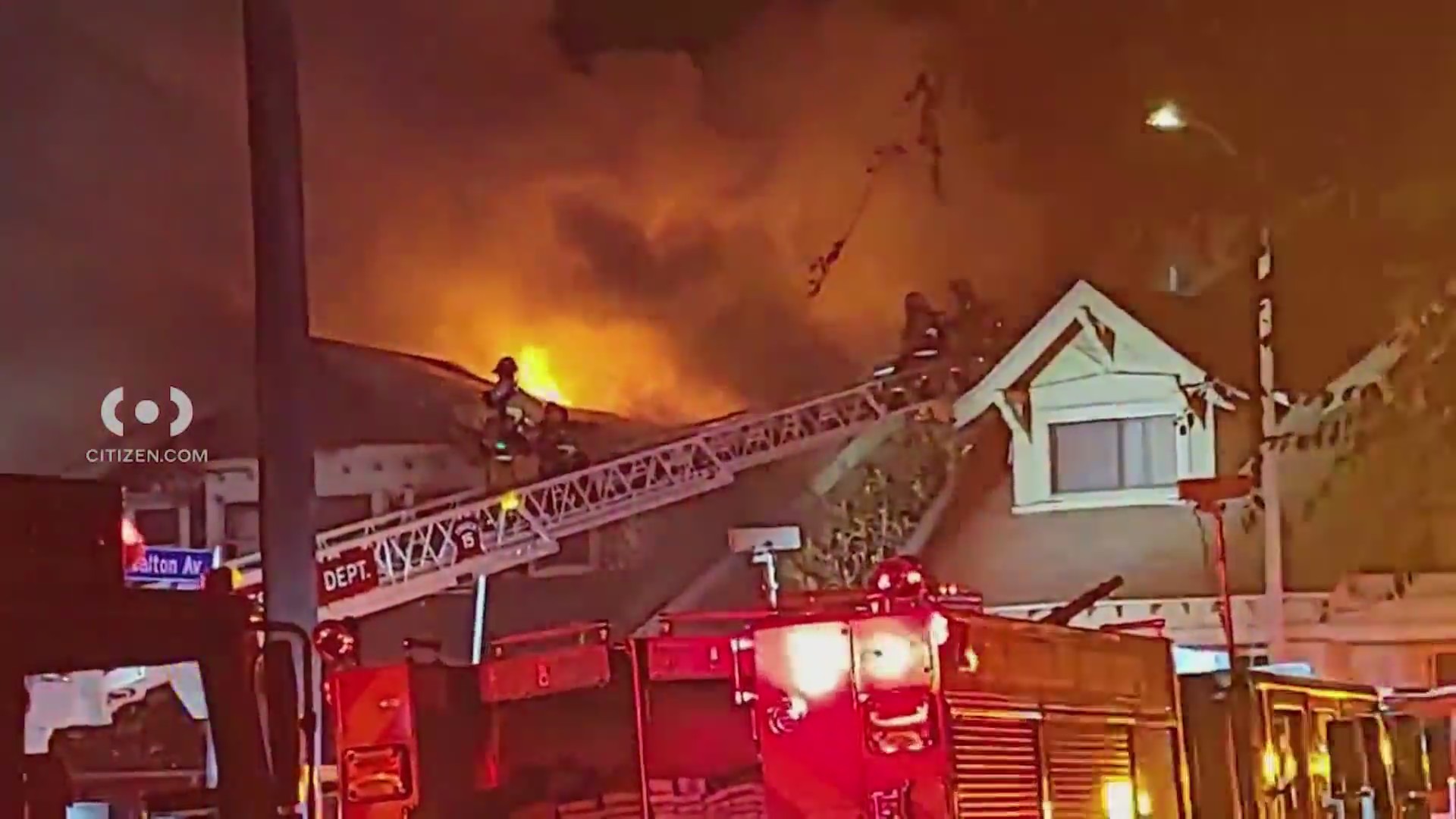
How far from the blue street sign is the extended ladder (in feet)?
0.53

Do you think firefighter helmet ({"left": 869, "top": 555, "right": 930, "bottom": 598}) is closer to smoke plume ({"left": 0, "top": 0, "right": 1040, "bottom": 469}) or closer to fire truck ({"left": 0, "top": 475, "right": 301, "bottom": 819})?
fire truck ({"left": 0, "top": 475, "right": 301, "bottom": 819})

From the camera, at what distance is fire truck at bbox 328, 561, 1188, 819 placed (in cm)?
553

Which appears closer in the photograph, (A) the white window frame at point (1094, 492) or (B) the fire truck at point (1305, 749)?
(B) the fire truck at point (1305, 749)

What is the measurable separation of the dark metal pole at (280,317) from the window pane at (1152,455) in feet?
12.6

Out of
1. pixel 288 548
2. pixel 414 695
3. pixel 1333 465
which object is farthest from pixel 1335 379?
→ pixel 414 695

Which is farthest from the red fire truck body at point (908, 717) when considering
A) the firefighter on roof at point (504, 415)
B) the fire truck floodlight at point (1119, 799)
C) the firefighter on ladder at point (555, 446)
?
the firefighter on roof at point (504, 415)

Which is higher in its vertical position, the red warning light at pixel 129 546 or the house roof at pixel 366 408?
the house roof at pixel 366 408

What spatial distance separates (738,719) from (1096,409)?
15.4ft

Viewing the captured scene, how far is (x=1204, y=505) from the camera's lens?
7.53 meters

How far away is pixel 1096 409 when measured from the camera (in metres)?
10.6

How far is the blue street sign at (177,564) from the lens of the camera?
394 inches

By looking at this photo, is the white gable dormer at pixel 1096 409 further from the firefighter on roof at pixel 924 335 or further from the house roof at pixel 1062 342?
the firefighter on roof at pixel 924 335

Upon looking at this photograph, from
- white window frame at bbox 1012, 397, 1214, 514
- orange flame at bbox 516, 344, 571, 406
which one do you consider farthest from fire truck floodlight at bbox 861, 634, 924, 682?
orange flame at bbox 516, 344, 571, 406

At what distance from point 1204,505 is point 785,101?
14.0 feet
